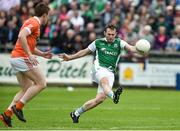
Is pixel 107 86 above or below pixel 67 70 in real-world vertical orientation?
above

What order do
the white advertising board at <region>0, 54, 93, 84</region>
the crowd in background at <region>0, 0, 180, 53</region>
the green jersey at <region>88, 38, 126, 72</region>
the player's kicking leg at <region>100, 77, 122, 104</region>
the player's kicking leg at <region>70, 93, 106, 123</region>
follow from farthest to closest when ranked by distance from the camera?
1. the crowd in background at <region>0, 0, 180, 53</region>
2. the white advertising board at <region>0, 54, 93, 84</region>
3. the green jersey at <region>88, 38, 126, 72</region>
4. the player's kicking leg at <region>70, 93, 106, 123</region>
5. the player's kicking leg at <region>100, 77, 122, 104</region>

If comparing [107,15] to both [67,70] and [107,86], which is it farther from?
[107,86]

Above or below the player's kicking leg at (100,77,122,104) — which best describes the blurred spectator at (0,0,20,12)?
below

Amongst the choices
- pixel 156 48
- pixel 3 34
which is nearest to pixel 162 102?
pixel 156 48

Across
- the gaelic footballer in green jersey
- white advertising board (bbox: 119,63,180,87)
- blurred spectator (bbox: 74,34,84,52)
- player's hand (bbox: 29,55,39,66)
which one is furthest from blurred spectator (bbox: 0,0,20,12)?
player's hand (bbox: 29,55,39,66)

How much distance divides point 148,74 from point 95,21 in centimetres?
404

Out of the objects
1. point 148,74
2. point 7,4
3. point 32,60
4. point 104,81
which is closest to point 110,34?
point 104,81

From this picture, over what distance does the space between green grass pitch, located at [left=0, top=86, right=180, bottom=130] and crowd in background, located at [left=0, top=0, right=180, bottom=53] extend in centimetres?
251

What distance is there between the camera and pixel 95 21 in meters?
33.9

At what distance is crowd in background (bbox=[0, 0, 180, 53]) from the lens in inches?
1275

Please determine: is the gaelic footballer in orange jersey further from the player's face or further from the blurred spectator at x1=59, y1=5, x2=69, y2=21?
the blurred spectator at x1=59, y1=5, x2=69, y2=21

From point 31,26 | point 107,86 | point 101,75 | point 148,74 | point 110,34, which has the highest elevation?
point 31,26

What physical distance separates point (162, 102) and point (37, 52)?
28.3 ft

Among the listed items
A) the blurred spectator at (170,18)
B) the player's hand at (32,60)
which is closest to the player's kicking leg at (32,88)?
the player's hand at (32,60)
